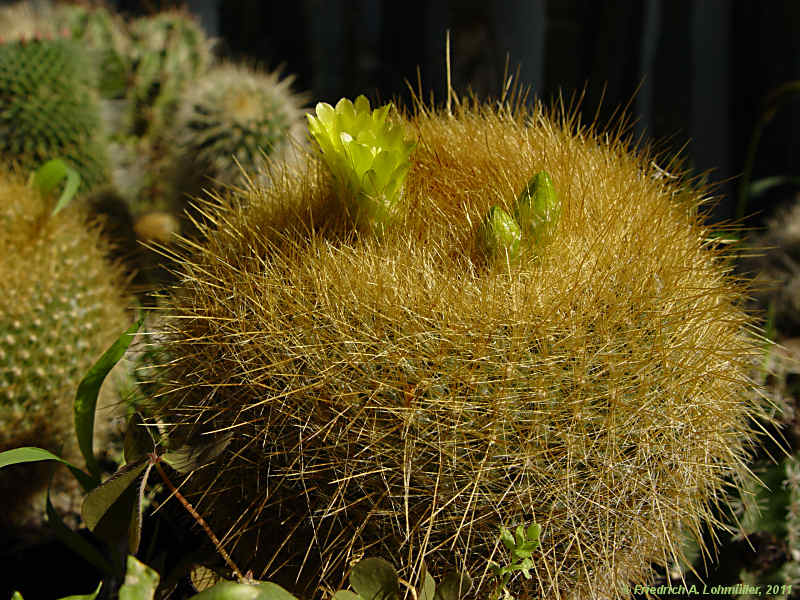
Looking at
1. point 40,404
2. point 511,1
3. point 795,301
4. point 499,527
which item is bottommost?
point 795,301

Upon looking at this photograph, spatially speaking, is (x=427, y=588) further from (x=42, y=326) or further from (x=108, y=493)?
(x=42, y=326)

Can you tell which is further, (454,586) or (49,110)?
(49,110)

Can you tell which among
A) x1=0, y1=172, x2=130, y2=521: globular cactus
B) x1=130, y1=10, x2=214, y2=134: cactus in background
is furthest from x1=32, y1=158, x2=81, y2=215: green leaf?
x1=130, y1=10, x2=214, y2=134: cactus in background

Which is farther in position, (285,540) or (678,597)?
(678,597)

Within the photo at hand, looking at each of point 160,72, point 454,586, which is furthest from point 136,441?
point 160,72

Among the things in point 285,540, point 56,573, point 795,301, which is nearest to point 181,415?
point 285,540

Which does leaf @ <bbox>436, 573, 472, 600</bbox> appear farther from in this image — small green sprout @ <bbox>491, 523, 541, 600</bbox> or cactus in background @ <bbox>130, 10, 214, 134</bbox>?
cactus in background @ <bbox>130, 10, 214, 134</bbox>

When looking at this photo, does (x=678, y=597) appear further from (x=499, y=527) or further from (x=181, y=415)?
(x=181, y=415)
